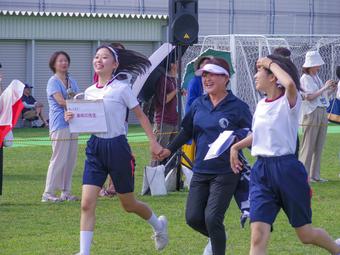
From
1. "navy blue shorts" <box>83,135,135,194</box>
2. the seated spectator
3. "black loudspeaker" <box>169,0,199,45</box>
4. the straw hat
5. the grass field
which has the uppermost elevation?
"black loudspeaker" <box>169,0,199,45</box>

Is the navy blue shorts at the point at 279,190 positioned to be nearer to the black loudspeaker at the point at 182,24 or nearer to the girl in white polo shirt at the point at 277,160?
the girl in white polo shirt at the point at 277,160

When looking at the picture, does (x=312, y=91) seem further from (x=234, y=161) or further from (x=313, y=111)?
(x=234, y=161)

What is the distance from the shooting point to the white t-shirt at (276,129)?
727 cm

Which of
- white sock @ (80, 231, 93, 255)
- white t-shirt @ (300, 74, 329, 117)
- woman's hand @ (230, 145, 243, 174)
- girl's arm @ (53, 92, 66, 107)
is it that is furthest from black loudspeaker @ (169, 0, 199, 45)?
woman's hand @ (230, 145, 243, 174)

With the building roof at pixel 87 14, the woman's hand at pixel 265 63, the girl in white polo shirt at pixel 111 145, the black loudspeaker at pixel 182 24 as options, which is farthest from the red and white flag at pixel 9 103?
the building roof at pixel 87 14

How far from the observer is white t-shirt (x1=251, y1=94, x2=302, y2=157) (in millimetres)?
7273

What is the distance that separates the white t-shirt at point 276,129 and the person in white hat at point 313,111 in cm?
738

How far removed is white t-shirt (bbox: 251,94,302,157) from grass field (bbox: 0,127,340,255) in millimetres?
2067

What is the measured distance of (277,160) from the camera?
7.27 metres

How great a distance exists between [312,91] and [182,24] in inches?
92.7

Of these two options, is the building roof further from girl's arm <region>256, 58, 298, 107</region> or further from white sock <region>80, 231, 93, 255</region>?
girl's arm <region>256, 58, 298, 107</region>

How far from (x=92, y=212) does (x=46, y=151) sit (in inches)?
515

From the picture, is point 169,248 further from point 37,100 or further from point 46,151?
point 37,100

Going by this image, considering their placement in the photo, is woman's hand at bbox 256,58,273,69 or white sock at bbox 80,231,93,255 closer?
woman's hand at bbox 256,58,273,69
